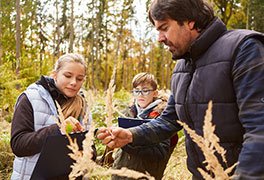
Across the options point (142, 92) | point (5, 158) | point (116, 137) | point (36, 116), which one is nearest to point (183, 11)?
point (116, 137)

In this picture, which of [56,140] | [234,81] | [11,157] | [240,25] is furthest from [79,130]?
[240,25]

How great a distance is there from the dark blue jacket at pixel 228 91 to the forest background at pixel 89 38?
14.3 feet

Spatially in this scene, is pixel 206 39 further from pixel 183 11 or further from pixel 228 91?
pixel 228 91

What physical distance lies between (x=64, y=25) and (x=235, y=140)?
30.2 metres

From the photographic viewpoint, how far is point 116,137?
1.89m

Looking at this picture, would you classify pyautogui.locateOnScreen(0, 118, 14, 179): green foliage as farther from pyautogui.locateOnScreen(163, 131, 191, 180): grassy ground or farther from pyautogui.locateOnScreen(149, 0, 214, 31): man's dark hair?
pyautogui.locateOnScreen(149, 0, 214, 31): man's dark hair

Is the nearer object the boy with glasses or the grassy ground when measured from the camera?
the grassy ground

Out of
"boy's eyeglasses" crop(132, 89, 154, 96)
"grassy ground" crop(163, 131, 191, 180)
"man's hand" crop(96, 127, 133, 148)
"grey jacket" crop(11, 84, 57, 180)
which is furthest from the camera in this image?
"boy's eyeglasses" crop(132, 89, 154, 96)

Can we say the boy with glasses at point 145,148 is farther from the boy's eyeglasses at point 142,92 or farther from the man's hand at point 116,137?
the man's hand at point 116,137

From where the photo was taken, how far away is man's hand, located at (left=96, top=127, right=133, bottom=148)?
1.71 m

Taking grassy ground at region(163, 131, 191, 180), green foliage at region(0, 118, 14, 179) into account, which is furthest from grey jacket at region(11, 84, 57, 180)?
green foliage at region(0, 118, 14, 179)

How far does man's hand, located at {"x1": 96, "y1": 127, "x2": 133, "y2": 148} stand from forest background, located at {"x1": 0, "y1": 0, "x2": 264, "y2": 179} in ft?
13.2

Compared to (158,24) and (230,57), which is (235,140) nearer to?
(230,57)

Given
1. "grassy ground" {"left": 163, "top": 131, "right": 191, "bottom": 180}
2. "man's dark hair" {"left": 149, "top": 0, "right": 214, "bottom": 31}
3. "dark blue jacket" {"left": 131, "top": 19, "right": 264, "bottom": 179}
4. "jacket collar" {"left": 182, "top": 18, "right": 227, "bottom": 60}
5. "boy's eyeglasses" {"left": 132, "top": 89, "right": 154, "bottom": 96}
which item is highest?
"man's dark hair" {"left": 149, "top": 0, "right": 214, "bottom": 31}
